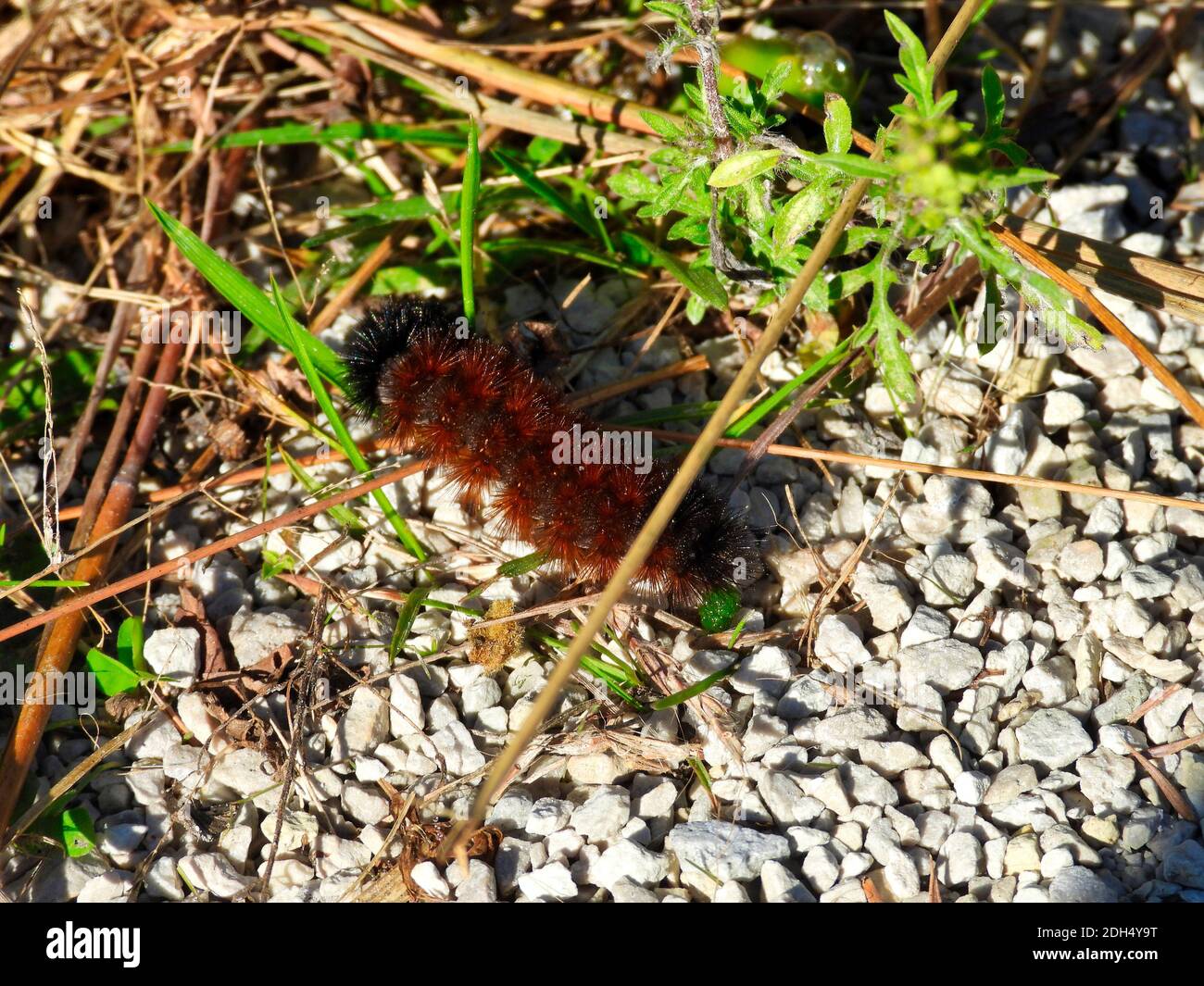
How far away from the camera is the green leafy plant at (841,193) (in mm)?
2543

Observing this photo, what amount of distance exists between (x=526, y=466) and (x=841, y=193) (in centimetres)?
125

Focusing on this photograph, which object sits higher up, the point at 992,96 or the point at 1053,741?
the point at 992,96

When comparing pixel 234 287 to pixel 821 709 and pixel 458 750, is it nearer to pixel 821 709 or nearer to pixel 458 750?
pixel 458 750

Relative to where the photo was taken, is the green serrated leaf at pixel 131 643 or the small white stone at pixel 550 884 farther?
the green serrated leaf at pixel 131 643

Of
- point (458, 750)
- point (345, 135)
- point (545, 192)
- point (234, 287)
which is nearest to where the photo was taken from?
point (458, 750)

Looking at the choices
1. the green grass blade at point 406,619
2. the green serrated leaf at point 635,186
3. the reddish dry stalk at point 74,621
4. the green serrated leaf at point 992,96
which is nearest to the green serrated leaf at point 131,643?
the reddish dry stalk at point 74,621

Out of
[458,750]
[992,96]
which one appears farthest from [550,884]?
[992,96]

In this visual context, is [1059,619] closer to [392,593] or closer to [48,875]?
[392,593]

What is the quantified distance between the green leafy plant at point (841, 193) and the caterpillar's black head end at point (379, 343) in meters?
0.79

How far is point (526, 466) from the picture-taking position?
3221 millimetres

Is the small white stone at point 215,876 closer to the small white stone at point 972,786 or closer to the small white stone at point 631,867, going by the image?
the small white stone at point 631,867

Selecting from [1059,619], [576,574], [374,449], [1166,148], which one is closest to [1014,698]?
[1059,619]

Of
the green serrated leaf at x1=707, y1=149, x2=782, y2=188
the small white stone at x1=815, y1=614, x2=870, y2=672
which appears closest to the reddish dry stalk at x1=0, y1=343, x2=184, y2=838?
the green serrated leaf at x1=707, y1=149, x2=782, y2=188

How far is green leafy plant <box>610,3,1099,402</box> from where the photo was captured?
2543 millimetres
